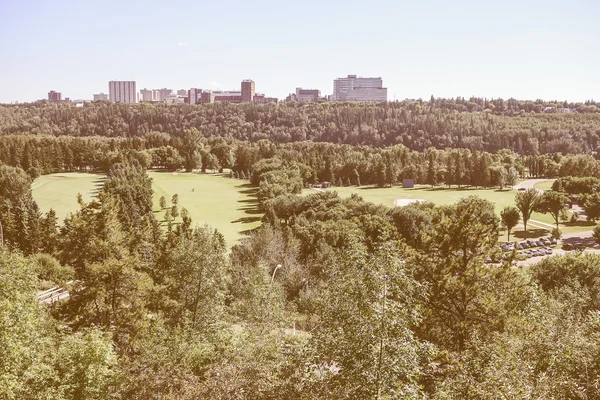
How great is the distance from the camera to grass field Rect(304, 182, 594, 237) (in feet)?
262

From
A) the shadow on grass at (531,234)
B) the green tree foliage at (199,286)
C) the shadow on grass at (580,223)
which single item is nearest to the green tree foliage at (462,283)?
the green tree foliage at (199,286)

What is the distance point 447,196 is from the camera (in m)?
105

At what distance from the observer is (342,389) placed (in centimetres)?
1291

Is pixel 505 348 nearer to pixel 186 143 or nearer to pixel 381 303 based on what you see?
pixel 381 303

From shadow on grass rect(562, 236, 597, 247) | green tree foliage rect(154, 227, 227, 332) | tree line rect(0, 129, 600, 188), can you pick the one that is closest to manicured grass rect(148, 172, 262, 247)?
tree line rect(0, 129, 600, 188)

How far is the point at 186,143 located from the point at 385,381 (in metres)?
145

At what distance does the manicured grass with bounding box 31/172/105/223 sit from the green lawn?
48.2 meters

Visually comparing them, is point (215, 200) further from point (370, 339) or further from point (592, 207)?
point (370, 339)

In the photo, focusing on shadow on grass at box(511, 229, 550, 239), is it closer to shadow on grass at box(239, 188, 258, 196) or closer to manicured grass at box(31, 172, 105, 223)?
shadow on grass at box(239, 188, 258, 196)

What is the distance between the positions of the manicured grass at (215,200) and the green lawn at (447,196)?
18.1 m

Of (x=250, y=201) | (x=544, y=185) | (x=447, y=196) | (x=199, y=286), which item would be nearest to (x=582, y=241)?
(x=447, y=196)

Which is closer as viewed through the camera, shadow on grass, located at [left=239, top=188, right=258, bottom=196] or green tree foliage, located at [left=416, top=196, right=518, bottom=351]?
green tree foliage, located at [left=416, top=196, right=518, bottom=351]

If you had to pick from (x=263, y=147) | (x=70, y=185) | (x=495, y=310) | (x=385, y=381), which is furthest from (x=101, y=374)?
(x=263, y=147)

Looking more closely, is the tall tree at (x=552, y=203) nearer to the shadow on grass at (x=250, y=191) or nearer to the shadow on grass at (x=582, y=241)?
the shadow on grass at (x=582, y=241)
